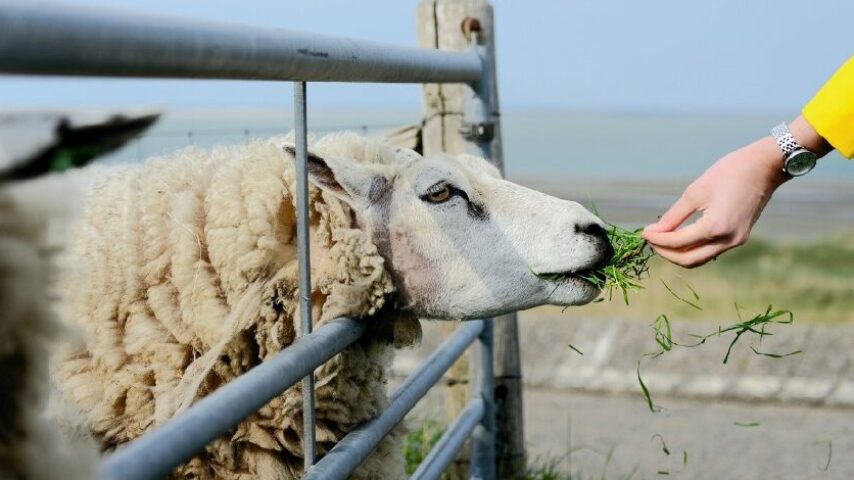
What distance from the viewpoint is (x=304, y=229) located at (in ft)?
6.79

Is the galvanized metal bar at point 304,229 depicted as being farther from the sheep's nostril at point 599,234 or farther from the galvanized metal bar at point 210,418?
the sheep's nostril at point 599,234

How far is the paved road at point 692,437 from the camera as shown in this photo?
508 cm

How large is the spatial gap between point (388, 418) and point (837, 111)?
1177mm

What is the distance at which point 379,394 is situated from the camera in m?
2.78

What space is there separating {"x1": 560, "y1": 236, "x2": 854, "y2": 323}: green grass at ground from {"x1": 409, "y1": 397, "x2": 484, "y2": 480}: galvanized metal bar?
2628mm

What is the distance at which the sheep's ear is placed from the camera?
8.78 feet

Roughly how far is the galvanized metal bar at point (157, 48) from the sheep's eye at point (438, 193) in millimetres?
544

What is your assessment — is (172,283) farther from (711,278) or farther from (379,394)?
(711,278)

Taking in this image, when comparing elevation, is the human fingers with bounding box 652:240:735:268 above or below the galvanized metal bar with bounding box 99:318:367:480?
above

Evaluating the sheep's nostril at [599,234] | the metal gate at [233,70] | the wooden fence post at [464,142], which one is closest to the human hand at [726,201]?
the sheep's nostril at [599,234]

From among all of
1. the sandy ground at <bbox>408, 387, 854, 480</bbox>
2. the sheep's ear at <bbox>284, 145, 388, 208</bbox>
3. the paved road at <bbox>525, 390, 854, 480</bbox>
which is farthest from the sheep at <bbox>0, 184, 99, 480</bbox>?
the paved road at <bbox>525, 390, 854, 480</bbox>

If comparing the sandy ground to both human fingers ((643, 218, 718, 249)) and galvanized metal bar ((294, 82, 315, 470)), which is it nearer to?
human fingers ((643, 218, 718, 249))

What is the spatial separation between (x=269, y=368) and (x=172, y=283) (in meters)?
0.97

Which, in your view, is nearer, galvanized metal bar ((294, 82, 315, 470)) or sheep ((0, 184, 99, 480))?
sheep ((0, 184, 99, 480))
